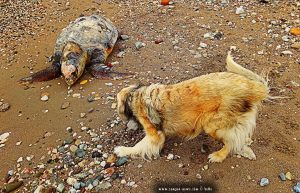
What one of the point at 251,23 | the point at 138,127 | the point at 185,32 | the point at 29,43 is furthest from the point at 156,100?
the point at 29,43

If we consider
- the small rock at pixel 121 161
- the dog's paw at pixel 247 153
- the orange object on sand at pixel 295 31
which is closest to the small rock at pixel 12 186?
the small rock at pixel 121 161

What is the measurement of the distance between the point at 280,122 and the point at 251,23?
10.9 feet

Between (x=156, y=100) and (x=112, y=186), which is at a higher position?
(x=156, y=100)

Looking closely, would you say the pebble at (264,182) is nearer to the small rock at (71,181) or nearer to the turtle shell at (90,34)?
the small rock at (71,181)

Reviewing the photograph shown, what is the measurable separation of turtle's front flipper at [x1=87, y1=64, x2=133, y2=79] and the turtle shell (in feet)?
2.58

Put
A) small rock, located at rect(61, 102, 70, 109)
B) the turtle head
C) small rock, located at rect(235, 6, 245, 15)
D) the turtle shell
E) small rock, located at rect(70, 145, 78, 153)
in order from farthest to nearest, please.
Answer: small rock, located at rect(235, 6, 245, 15)
the turtle shell
the turtle head
small rock, located at rect(61, 102, 70, 109)
small rock, located at rect(70, 145, 78, 153)

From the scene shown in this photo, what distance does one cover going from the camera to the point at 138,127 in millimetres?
5566

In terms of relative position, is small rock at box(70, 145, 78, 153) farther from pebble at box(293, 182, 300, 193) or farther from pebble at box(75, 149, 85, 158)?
pebble at box(293, 182, 300, 193)

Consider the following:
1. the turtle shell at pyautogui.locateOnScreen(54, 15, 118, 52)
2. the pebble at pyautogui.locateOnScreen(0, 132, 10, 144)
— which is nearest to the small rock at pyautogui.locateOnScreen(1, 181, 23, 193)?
the pebble at pyautogui.locateOnScreen(0, 132, 10, 144)

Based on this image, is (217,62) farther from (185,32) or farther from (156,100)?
(156,100)

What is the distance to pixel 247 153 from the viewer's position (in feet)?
16.7

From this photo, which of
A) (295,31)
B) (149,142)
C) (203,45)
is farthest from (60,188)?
(295,31)

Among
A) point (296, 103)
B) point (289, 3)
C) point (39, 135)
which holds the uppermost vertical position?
point (289, 3)

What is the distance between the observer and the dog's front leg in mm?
5047
